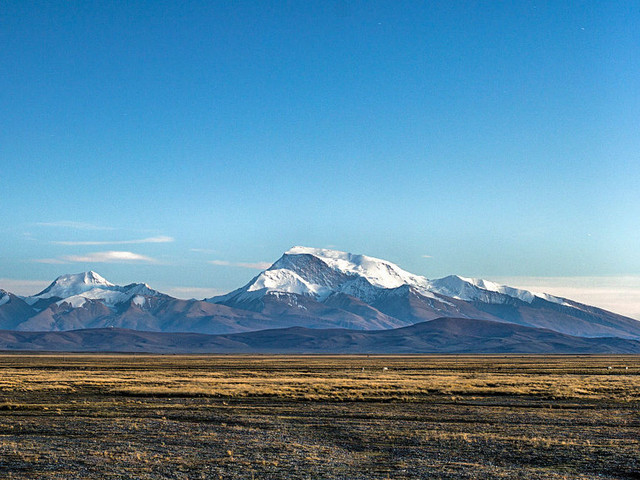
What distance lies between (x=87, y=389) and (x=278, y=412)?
25.4 meters

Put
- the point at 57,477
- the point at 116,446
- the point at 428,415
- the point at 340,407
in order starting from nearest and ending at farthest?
the point at 57,477, the point at 116,446, the point at 428,415, the point at 340,407

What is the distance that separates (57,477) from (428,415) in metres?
21.4

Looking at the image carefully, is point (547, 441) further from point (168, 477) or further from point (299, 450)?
point (168, 477)

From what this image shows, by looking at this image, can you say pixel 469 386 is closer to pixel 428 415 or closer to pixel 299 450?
pixel 428 415

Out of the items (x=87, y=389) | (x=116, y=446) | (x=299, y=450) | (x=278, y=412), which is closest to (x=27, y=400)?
(x=87, y=389)

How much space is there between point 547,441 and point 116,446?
16.1 metres

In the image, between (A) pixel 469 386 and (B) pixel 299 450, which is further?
(A) pixel 469 386

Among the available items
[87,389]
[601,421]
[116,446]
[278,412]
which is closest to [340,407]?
[278,412]

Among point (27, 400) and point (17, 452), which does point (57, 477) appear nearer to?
point (17, 452)

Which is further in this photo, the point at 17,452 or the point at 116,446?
the point at 116,446

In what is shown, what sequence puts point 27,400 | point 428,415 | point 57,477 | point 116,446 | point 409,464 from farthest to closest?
point 27,400
point 428,415
point 116,446
point 409,464
point 57,477

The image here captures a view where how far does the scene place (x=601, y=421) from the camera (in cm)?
3331

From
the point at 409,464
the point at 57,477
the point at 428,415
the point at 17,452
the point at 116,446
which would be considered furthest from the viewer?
the point at 428,415

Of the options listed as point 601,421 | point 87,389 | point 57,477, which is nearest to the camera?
point 57,477
